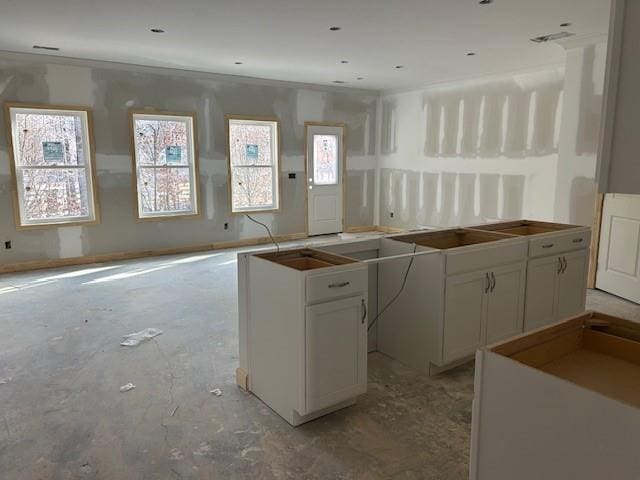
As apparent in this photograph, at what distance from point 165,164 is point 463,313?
5131 millimetres

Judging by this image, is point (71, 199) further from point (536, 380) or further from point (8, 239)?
point (536, 380)

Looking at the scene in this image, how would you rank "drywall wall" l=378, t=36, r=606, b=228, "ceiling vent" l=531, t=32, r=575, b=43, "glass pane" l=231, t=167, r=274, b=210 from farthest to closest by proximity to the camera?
1. "glass pane" l=231, t=167, r=274, b=210
2. "drywall wall" l=378, t=36, r=606, b=228
3. "ceiling vent" l=531, t=32, r=575, b=43

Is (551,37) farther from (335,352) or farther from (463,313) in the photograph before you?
(335,352)

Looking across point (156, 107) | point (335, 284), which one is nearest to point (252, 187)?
point (156, 107)

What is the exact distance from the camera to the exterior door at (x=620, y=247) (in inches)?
177

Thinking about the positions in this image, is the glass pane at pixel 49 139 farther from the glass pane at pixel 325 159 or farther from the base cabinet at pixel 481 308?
the base cabinet at pixel 481 308

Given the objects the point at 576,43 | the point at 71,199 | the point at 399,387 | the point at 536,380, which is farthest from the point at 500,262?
the point at 71,199

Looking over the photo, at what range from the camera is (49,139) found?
587 cm

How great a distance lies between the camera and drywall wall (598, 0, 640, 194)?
964 mm

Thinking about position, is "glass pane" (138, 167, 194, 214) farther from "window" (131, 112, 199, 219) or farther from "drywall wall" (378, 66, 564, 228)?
"drywall wall" (378, 66, 564, 228)

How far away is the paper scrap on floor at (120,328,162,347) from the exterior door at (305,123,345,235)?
473 centimetres

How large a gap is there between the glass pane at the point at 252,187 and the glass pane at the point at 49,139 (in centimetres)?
223

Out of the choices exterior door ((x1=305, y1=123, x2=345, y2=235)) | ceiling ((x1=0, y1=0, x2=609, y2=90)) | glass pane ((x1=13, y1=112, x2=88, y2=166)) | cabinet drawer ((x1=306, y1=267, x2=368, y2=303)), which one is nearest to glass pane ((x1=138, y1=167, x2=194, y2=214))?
glass pane ((x1=13, y1=112, x2=88, y2=166))

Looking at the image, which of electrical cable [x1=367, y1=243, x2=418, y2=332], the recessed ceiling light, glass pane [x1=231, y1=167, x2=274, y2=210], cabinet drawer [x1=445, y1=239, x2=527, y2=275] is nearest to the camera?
cabinet drawer [x1=445, y1=239, x2=527, y2=275]
